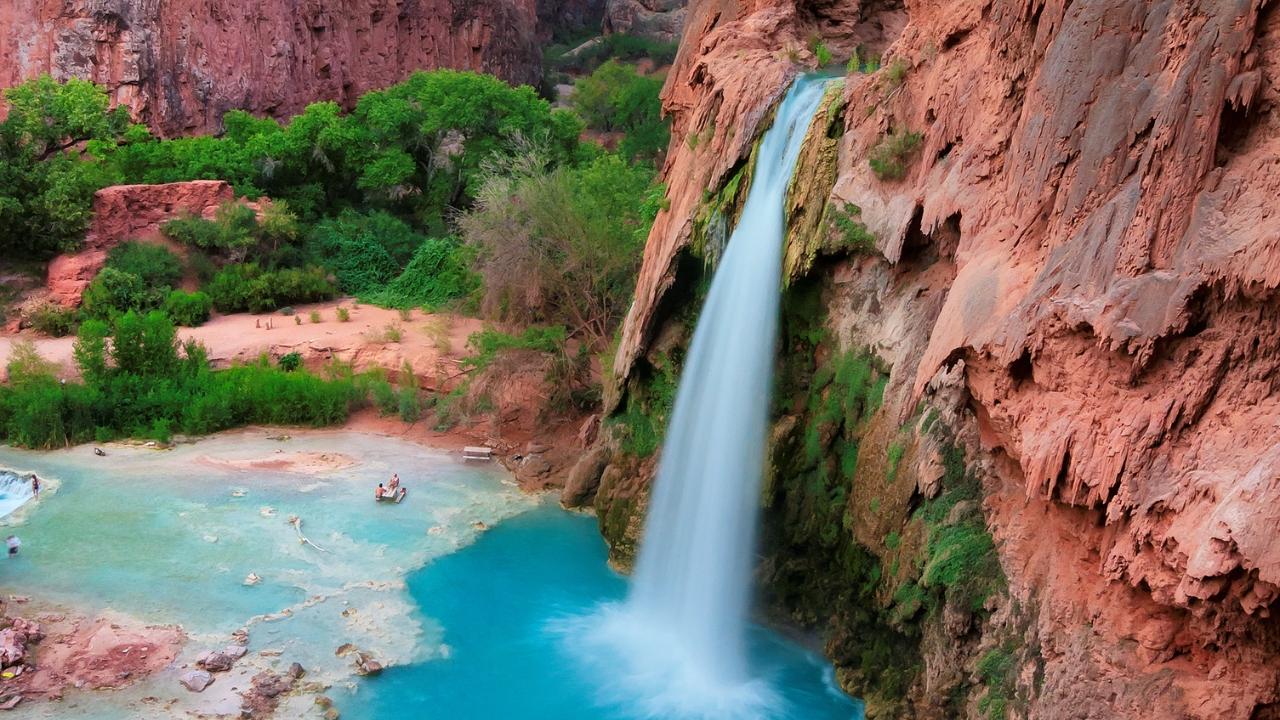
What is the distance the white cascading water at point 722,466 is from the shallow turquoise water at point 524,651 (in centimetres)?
53

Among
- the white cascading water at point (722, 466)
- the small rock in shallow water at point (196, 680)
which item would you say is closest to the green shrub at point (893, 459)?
the white cascading water at point (722, 466)

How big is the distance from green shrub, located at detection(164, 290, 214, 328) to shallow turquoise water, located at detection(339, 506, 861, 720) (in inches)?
526

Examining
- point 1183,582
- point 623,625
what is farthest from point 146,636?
point 1183,582

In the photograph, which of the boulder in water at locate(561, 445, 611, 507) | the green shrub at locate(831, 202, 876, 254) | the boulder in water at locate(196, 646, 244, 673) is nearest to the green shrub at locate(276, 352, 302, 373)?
the boulder in water at locate(561, 445, 611, 507)

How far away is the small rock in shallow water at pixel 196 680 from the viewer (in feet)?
39.2

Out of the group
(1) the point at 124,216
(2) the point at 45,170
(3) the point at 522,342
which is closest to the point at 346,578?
(3) the point at 522,342

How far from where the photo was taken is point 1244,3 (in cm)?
719

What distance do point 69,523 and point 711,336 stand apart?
10.7 meters

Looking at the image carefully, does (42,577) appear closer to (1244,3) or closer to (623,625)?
(623,625)

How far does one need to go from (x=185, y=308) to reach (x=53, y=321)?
9.78ft

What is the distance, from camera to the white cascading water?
13477 millimetres

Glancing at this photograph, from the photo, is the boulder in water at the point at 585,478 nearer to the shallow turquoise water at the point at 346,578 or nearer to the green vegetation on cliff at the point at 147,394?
the shallow turquoise water at the point at 346,578

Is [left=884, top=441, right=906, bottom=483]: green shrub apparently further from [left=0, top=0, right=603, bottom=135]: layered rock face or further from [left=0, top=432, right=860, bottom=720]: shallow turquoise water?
[left=0, top=0, right=603, bottom=135]: layered rock face

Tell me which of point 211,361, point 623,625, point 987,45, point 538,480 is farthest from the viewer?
point 211,361
